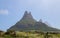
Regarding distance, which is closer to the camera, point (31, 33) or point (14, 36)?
point (14, 36)

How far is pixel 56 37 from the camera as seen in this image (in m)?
100

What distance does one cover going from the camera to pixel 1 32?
96.2m

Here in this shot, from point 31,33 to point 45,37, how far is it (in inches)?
321

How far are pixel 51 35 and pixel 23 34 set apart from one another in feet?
48.6

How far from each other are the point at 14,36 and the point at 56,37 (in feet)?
75.1

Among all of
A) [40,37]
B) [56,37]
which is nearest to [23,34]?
[40,37]

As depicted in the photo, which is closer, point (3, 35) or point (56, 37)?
point (3, 35)

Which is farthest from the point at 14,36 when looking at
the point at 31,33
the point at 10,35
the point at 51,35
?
the point at 51,35

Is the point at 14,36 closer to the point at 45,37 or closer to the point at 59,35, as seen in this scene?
the point at 45,37

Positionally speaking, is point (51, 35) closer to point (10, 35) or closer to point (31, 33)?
point (31, 33)

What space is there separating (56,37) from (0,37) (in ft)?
98.1

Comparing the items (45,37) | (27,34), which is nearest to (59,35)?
(45,37)

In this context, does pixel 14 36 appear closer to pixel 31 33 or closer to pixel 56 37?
pixel 31 33

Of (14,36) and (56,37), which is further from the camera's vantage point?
(56,37)
